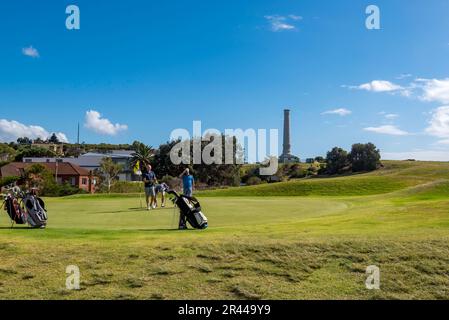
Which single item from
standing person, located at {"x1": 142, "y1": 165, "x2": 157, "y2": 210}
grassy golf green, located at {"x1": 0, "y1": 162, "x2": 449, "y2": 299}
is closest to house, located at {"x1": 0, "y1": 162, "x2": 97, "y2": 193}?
standing person, located at {"x1": 142, "y1": 165, "x2": 157, "y2": 210}

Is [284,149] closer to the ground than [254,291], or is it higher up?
higher up

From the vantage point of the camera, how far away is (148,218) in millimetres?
19062

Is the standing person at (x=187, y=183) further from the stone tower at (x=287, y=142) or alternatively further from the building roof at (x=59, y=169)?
the stone tower at (x=287, y=142)

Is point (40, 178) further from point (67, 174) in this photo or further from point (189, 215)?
point (189, 215)

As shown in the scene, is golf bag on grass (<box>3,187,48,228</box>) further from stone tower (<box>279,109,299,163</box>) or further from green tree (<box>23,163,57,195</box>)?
stone tower (<box>279,109,299,163</box>)

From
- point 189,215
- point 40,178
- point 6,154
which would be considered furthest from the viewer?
point 6,154

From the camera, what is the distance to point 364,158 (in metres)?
103

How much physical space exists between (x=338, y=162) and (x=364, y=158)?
18.2ft

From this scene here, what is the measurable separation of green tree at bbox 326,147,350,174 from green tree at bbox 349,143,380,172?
1299mm

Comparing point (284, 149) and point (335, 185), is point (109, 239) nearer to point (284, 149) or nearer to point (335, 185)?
point (335, 185)

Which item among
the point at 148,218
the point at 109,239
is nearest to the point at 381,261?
the point at 109,239

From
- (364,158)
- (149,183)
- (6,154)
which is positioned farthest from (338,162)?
(6,154)

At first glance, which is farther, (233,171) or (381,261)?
(233,171)

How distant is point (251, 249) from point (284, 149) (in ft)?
410
